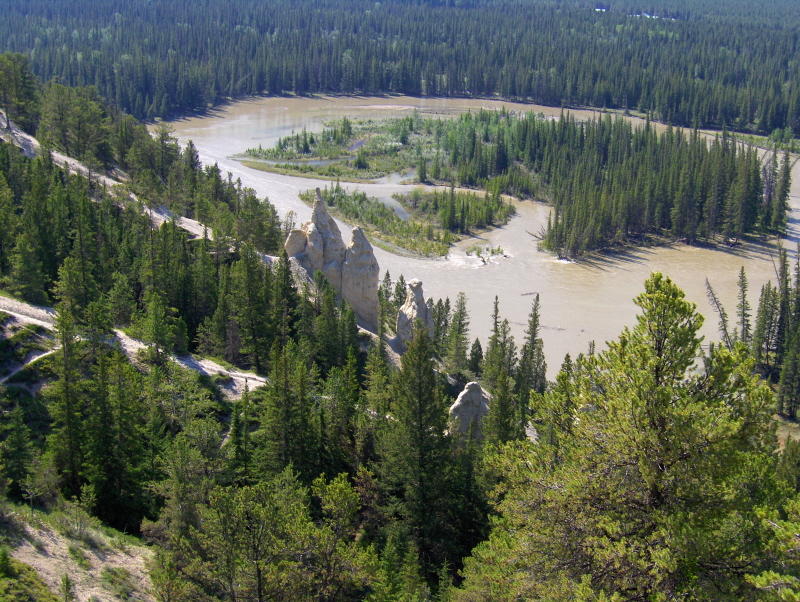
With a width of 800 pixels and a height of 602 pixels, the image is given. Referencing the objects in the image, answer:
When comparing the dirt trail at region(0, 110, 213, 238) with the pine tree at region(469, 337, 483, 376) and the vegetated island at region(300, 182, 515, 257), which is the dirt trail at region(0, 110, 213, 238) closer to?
the pine tree at region(469, 337, 483, 376)

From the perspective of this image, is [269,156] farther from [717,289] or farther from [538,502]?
[538,502]

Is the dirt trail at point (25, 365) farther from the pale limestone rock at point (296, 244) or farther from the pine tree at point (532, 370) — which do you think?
the pine tree at point (532, 370)

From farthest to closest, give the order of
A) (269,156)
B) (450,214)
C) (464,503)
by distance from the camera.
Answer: (269,156) < (450,214) < (464,503)

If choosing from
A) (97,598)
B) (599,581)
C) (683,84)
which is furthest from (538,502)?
(683,84)

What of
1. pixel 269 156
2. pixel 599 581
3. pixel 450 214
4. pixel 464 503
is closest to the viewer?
pixel 599 581

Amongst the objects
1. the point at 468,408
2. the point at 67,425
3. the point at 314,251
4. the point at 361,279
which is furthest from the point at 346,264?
the point at 67,425

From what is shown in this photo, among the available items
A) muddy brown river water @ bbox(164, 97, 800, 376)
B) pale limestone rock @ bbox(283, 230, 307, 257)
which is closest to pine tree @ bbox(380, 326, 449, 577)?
pale limestone rock @ bbox(283, 230, 307, 257)

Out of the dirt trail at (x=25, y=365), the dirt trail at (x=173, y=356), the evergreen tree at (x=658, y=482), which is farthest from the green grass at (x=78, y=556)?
the dirt trail at (x=173, y=356)

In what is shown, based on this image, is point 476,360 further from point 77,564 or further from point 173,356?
point 77,564
